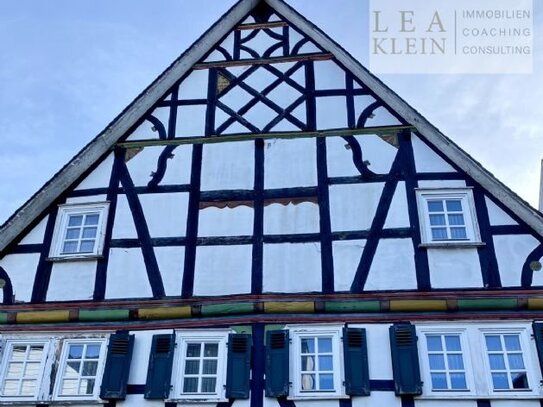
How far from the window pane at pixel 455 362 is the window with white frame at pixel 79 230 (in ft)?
17.6

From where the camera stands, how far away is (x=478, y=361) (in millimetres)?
9523

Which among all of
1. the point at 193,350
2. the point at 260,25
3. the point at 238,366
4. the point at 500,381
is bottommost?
the point at 500,381

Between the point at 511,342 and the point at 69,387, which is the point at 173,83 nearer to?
the point at 69,387

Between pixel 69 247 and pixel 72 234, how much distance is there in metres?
0.25

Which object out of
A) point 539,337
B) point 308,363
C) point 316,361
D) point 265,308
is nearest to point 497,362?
point 539,337

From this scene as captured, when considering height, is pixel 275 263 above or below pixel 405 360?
above

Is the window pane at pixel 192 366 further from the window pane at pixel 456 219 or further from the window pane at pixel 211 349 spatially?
the window pane at pixel 456 219

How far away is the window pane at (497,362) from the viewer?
31.1 ft

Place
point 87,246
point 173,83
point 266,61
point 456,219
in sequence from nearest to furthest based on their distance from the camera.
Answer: point 456,219
point 87,246
point 173,83
point 266,61

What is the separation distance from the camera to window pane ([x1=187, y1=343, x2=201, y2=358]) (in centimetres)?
997

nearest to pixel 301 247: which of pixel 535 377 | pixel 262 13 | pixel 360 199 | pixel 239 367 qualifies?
pixel 360 199

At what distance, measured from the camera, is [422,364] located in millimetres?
9516

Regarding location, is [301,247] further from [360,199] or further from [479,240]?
[479,240]

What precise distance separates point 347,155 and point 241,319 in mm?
3255
